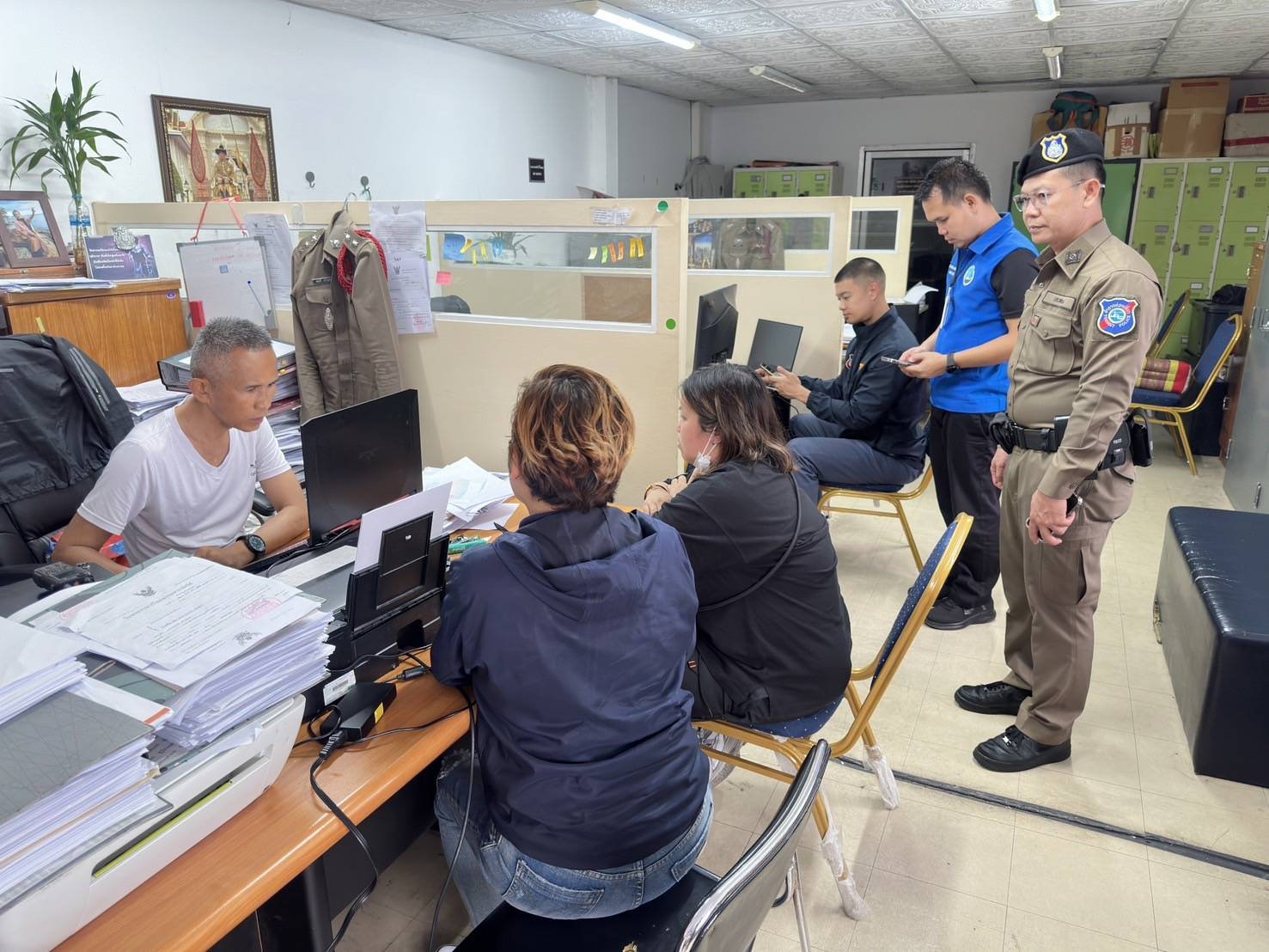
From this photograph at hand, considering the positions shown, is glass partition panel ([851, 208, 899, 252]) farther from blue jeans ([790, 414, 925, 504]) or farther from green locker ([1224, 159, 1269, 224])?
green locker ([1224, 159, 1269, 224])

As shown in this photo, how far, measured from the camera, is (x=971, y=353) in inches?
104

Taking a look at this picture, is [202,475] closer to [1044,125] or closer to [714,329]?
[714,329]

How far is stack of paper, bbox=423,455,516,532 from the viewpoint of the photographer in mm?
1933

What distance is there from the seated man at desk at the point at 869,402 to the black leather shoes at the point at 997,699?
85 centimetres

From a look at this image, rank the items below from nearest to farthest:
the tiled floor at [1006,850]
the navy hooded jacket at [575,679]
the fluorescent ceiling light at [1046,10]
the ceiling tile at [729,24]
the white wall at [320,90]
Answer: the navy hooded jacket at [575,679]
the tiled floor at [1006,850]
the white wall at [320,90]
the fluorescent ceiling light at [1046,10]
the ceiling tile at [729,24]

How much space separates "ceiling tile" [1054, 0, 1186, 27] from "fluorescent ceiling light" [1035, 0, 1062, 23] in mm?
79

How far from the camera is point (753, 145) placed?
987 centimetres

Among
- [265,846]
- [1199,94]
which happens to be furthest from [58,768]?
[1199,94]

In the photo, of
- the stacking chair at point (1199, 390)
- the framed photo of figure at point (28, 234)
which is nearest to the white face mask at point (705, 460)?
the framed photo of figure at point (28, 234)

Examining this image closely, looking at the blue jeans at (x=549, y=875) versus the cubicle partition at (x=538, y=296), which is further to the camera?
the cubicle partition at (x=538, y=296)

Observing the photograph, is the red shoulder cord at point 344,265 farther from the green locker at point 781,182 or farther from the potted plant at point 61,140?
the green locker at point 781,182

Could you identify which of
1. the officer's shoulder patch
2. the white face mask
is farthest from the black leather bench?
the white face mask

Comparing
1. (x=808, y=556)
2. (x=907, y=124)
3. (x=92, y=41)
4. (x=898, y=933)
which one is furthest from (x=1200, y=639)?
(x=907, y=124)

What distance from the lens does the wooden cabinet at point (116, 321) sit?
2502mm
